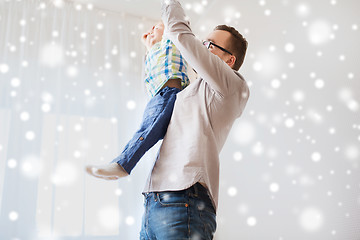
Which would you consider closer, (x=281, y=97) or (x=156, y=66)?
(x=156, y=66)

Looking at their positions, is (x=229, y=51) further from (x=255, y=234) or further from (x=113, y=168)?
(x=255, y=234)

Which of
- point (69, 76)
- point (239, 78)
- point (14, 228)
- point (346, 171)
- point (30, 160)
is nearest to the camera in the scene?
point (239, 78)

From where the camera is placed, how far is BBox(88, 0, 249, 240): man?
0.82 m

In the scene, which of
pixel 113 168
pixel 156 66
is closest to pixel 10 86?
pixel 156 66

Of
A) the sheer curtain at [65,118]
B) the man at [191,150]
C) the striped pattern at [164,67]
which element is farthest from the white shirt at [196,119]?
the sheer curtain at [65,118]

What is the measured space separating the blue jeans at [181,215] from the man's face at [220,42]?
53 cm

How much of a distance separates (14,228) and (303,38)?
210 cm

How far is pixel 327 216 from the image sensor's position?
4.96 feet

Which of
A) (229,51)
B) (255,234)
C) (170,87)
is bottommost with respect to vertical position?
(255,234)

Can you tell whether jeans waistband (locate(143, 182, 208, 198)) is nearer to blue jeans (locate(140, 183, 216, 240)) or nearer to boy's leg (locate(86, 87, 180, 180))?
blue jeans (locate(140, 183, 216, 240))

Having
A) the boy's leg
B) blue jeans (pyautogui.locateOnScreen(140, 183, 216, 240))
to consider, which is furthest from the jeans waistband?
the boy's leg

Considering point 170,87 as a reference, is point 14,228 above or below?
below

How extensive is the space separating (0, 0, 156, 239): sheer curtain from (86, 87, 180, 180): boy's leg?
148 centimetres

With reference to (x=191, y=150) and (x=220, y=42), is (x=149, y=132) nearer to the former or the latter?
(x=191, y=150)
